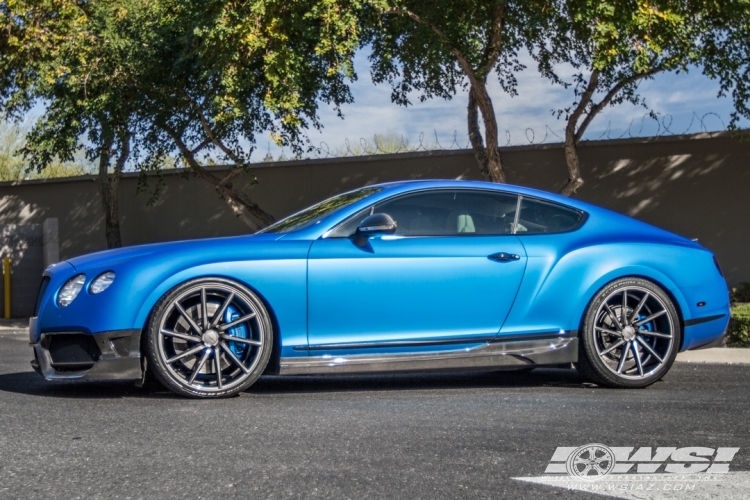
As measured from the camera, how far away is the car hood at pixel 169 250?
240 inches

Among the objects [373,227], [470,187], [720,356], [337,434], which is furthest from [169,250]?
[720,356]

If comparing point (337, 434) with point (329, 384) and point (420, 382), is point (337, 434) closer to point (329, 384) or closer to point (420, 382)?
point (329, 384)

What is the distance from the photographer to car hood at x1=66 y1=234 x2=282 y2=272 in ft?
20.0

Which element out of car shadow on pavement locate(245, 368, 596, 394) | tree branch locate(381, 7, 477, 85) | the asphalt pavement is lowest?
car shadow on pavement locate(245, 368, 596, 394)

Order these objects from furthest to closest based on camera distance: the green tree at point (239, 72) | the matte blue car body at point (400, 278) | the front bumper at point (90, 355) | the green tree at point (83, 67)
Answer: the green tree at point (83, 67) → the green tree at point (239, 72) → the matte blue car body at point (400, 278) → the front bumper at point (90, 355)

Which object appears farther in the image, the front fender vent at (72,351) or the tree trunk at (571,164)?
the tree trunk at (571,164)

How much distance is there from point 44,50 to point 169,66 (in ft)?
9.81

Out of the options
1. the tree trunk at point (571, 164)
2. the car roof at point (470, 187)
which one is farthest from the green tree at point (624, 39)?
the car roof at point (470, 187)

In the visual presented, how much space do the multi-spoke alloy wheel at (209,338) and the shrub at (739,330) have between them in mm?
6044

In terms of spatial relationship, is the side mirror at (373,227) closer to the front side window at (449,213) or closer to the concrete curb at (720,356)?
the front side window at (449,213)

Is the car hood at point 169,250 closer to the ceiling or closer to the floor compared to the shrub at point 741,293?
closer to the ceiling

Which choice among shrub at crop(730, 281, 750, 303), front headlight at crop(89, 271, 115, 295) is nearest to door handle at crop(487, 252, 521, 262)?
front headlight at crop(89, 271, 115, 295)

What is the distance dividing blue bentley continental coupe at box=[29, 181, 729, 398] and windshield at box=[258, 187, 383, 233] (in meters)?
0.02

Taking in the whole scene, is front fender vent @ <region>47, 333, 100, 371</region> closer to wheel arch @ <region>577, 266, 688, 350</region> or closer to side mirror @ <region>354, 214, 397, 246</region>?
side mirror @ <region>354, 214, 397, 246</region>
